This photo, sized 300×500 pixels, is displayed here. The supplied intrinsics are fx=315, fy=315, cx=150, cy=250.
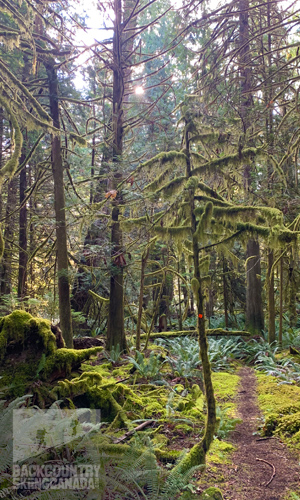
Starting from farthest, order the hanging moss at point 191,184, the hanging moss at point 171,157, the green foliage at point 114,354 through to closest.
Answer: the green foliage at point 114,354
the hanging moss at point 171,157
the hanging moss at point 191,184

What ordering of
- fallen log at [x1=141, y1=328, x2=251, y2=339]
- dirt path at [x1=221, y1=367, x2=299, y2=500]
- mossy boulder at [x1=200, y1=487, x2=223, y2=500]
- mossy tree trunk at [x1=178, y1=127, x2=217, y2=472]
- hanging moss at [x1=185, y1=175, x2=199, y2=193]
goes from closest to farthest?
mossy boulder at [x1=200, y1=487, x2=223, y2=500], dirt path at [x1=221, y1=367, x2=299, y2=500], mossy tree trunk at [x1=178, y1=127, x2=217, y2=472], hanging moss at [x1=185, y1=175, x2=199, y2=193], fallen log at [x1=141, y1=328, x2=251, y2=339]

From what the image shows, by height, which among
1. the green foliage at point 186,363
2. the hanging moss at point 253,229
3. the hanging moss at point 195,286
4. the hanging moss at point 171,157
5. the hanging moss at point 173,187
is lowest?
the green foliage at point 186,363

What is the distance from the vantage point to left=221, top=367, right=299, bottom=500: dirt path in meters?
3.41

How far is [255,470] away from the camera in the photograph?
3.85 metres

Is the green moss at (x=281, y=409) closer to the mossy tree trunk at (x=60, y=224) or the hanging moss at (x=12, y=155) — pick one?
the mossy tree trunk at (x=60, y=224)

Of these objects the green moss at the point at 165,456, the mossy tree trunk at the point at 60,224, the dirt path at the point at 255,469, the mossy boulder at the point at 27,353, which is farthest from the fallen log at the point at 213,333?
the green moss at the point at 165,456

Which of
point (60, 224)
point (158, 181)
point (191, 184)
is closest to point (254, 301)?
point (60, 224)

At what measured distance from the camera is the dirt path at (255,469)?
3.41 m

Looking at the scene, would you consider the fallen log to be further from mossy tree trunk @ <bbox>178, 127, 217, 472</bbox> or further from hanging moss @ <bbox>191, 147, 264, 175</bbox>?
hanging moss @ <bbox>191, 147, 264, 175</bbox>

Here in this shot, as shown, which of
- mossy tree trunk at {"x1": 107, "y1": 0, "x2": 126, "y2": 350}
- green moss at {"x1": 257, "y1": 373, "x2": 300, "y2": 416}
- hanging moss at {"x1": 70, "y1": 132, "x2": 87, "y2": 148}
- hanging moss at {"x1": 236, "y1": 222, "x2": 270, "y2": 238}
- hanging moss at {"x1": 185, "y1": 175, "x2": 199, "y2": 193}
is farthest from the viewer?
hanging moss at {"x1": 70, "y1": 132, "x2": 87, "y2": 148}

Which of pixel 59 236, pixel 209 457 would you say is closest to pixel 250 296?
pixel 59 236

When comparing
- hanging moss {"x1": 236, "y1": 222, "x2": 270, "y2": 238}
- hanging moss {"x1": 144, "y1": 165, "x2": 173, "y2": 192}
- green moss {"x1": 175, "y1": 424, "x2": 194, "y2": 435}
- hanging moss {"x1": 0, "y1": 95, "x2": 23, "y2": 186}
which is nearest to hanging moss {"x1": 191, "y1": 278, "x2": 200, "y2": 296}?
hanging moss {"x1": 236, "y1": 222, "x2": 270, "y2": 238}

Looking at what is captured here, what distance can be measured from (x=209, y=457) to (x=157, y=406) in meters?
1.34
